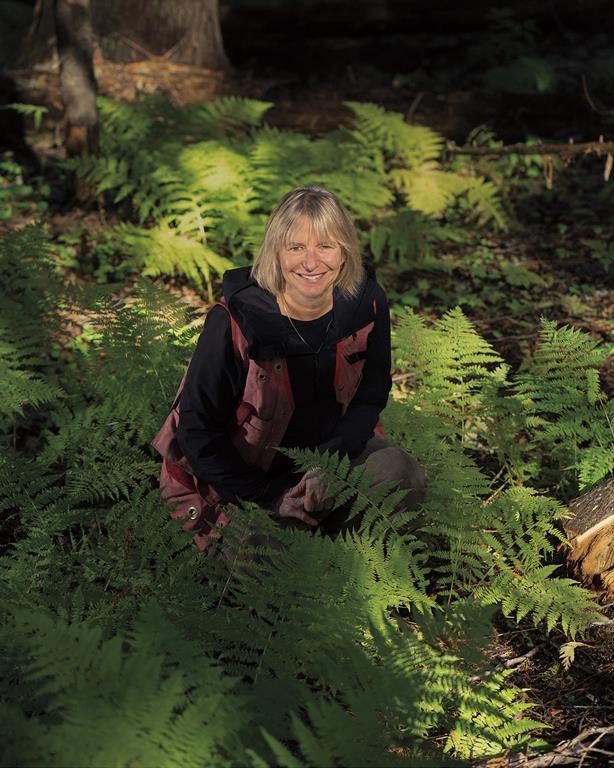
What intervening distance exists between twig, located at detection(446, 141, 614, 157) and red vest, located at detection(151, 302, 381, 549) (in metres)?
3.70

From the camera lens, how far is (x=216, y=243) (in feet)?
22.0

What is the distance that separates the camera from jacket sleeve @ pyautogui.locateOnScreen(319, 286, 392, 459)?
3.76m

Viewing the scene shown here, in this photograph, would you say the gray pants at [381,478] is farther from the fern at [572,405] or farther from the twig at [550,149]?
the twig at [550,149]

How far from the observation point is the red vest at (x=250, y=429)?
357 centimetres

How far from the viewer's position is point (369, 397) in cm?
389

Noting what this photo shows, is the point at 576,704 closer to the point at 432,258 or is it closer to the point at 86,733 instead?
the point at 86,733

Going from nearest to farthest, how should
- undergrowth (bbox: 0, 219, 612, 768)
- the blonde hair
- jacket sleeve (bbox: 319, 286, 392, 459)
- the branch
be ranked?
Result: undergrowth (bbox: 0, 219, 612, 768) → the branch → the blonde hair → jacket sleeve (bbox: 319, 286, 392, 459)

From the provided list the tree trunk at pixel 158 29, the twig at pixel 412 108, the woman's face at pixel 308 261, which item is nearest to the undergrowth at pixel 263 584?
the woman's face at pixel 308 261

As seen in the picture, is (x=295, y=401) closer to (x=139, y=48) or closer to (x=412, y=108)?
(x=412, y=108)

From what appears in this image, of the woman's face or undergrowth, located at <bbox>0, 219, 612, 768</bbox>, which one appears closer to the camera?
undergrowth, located at <bbox>0, 219, 612, 768</bbox>

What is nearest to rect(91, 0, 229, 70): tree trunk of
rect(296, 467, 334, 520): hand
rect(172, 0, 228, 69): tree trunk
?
rect(172, 0, 228, 69): tree trunk

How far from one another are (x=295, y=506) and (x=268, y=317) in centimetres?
79

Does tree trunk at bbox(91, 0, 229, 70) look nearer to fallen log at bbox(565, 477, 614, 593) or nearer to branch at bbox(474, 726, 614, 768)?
fallen log at bbox(565, 477, 614, 593)

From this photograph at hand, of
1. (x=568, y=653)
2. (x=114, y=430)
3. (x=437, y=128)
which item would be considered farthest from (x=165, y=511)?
(x=437, y=128)
